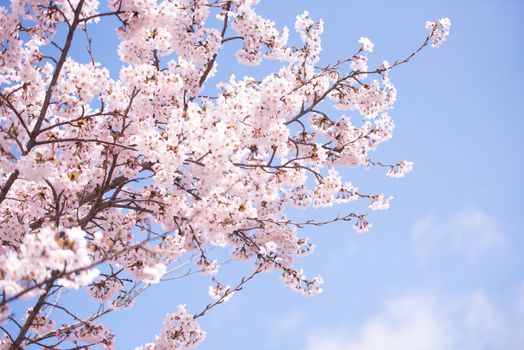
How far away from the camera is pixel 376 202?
9469 mm

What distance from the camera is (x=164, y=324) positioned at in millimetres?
7508

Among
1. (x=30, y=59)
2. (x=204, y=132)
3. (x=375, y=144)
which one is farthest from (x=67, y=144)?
(x=375, y=144)

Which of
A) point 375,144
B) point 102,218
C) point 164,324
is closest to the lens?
point 102,218

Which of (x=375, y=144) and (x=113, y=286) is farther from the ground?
(x=375, y=144)

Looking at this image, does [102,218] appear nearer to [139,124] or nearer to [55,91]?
[139,124]

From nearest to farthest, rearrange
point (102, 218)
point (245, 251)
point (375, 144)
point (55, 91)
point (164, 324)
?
point (55, 91)
point (102, 218)
point (164, 324)
point (245, 251)
point (375, 144)

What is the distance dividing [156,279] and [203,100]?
10.8ft

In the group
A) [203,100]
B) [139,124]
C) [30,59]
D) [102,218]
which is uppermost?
[203,100]

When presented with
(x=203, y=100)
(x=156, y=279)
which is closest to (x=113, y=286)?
(x=156, y=279)

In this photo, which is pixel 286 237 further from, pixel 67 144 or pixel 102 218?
pixel 67 144

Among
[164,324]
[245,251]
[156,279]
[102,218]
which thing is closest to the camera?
[156,279]

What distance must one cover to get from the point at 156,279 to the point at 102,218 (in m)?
1.40

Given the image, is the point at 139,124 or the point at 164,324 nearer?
the point at 139,124

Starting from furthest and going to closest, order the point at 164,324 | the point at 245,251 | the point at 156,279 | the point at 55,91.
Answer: the point at 245,251, the point at 164,324, the point at 156,279, the point at 55,91
